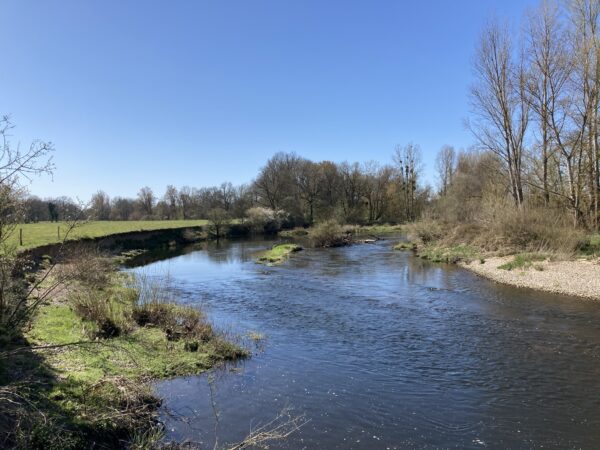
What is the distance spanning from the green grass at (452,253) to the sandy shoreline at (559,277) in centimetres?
507

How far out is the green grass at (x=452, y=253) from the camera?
31064 mm

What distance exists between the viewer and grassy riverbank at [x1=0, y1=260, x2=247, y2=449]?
671 cm

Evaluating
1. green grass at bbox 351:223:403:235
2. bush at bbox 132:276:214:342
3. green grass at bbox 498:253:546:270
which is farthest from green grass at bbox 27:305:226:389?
green grass at bbox 351:223:403:235

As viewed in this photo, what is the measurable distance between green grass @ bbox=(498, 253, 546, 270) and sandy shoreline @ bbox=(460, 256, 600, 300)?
348 millimetres

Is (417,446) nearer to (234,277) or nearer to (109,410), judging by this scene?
(109,410)

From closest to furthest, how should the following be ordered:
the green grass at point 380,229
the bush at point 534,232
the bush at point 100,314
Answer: the bush at point 100,314 < the bush at point 534,232 < the green grass at point 380,229

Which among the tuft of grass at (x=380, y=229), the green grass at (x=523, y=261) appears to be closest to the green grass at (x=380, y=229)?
the tuft of grass at (x=380, y=229)

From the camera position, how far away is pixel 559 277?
2106cm

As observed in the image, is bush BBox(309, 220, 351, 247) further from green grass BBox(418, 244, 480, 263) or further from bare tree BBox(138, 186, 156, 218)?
bare tree BBox(138, 186, 156, 218)

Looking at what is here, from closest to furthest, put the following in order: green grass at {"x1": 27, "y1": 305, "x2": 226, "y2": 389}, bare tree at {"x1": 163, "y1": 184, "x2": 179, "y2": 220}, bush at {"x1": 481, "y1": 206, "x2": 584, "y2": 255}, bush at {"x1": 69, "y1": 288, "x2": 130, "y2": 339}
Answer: green grass at {"x1": 27, "y1": 305, "x2": 226, "y2": 389} < bush at {"x1": 69, "y1": 288, "x2": 130, "y2": 339} < bush at {"x1": 481, "y1": 206, "x2": 584, "y2": 255} < bare tree at {"x1": 163, "y1": 184, "x2": 179, "y2": 220}

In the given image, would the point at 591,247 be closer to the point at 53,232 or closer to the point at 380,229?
the point at 53,232

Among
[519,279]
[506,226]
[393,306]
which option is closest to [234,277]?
[393,306]

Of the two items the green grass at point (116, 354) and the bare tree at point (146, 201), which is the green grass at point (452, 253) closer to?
the green grass at point (116, 354)

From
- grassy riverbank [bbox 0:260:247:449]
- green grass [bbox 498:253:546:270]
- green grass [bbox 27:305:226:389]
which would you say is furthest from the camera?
green grass [bbox 498:253:546:270]
